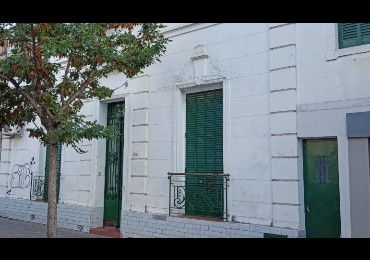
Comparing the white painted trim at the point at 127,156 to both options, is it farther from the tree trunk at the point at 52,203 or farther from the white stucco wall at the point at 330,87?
the white stucco wall at the point at 330,87

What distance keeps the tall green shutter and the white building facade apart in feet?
0.05

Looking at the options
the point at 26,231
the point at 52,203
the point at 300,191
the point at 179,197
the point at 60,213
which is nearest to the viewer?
the point at 52,203

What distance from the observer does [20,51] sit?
6.32 metres

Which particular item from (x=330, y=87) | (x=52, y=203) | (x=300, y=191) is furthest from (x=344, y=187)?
(x=52, y=203)

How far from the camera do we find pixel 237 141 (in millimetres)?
7328

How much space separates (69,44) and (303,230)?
467cm

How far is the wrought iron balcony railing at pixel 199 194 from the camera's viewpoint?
7.51 m

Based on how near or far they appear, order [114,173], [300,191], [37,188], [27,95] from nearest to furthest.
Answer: [27,95]
[300,191]
[114,173]
[37,188]

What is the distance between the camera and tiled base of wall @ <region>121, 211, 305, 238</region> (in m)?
6.77

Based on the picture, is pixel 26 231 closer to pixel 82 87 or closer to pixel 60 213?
pixel 60 213

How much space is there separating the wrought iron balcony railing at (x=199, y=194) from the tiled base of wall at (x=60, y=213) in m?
2.54

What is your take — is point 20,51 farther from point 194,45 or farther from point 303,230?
point 303,230

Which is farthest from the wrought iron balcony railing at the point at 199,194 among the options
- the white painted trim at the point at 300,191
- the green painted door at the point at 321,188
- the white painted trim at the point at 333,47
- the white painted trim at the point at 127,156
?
the white painted trim at the point at 333,47

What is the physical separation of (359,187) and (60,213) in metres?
7.68
